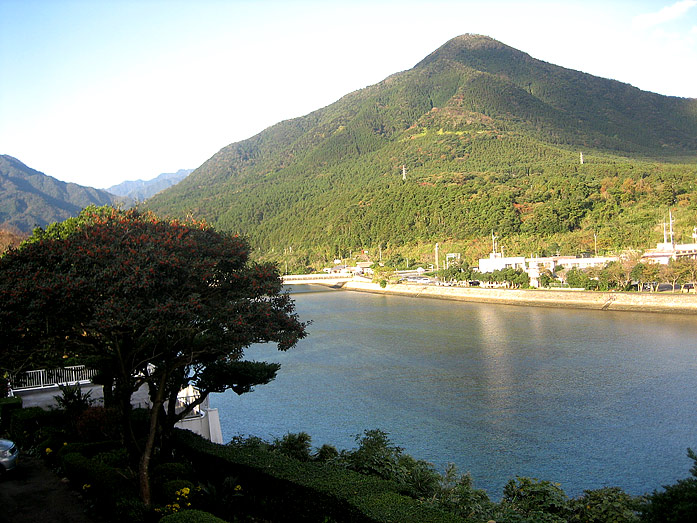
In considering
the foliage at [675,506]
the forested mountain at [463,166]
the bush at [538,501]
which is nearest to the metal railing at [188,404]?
the bush at [538,501]

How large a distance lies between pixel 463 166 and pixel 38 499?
279 ft

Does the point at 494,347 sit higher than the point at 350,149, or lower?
lower

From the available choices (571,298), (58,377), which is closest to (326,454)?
(58,377)

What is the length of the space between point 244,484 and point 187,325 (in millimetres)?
1694

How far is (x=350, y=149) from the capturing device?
11581 centimetres

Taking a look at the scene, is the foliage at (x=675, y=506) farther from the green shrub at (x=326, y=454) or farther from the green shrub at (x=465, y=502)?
the green shrub at (x=326, y=454)

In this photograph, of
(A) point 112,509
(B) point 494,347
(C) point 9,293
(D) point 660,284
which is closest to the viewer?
(C) point 9,293

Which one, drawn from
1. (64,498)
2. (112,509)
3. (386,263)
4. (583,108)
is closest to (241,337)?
(112,509)

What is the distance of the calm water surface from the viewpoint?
988 centimetres

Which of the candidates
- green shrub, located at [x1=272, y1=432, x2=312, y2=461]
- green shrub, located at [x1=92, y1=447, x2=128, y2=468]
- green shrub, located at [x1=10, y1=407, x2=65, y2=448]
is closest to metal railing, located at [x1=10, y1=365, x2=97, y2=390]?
green shrub, located at [x1=10, y1=407, x2=65, y2=448]

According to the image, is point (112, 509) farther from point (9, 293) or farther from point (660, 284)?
point (660, 284)

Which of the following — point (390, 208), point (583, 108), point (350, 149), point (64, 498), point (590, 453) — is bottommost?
point (590, 453)

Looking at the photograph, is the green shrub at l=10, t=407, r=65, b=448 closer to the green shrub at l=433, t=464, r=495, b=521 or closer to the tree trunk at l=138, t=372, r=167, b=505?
the tree trunk at l=138, t=372, r=167, b=505

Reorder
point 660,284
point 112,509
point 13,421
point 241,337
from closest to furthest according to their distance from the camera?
1. point 112,509
2. point 241,337
3. point 13,421
4. point 660,284
